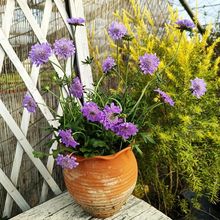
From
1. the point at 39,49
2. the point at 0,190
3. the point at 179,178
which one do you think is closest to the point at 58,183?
the point at 0,190

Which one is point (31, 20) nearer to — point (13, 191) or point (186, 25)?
point (186, 25)

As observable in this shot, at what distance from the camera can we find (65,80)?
2.94ft

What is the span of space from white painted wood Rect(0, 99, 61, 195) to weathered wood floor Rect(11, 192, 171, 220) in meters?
0.17

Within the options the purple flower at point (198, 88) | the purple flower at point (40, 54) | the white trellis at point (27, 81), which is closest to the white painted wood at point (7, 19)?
the white trellis at point (27, 81)

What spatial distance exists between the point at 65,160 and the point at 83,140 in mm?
133

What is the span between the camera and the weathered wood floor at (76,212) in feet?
3.27

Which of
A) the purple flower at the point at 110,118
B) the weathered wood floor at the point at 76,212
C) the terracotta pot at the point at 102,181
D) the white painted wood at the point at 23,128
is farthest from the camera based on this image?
the white painted wood at the point at 23,128

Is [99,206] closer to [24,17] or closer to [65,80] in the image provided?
[65,80]

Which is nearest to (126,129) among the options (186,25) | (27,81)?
(186,25)

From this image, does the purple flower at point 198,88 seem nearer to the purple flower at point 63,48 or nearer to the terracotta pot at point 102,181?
the terracotta pot at point 102,181

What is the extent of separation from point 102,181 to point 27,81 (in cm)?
51

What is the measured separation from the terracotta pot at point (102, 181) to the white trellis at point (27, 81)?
27 cm

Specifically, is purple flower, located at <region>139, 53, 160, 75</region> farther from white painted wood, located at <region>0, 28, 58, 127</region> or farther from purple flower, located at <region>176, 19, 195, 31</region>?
white painted wood, located at <region>0, 28, 58, 127</region>

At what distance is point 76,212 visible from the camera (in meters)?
1.03
